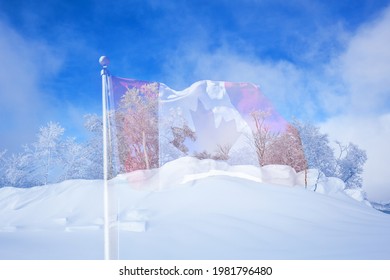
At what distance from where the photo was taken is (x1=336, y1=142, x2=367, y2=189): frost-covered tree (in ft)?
53.0

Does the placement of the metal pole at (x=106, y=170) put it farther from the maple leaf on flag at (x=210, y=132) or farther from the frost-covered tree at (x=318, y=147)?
the frost-covered tree at (x=318, y=147)

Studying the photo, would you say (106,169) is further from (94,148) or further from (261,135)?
(94,148)

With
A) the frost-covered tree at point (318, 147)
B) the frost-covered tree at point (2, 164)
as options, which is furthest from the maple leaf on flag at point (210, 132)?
the frost-covered tree at point (2, 164)

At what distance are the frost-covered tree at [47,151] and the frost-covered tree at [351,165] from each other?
13087 mm

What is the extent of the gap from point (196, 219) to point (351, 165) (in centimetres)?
1111

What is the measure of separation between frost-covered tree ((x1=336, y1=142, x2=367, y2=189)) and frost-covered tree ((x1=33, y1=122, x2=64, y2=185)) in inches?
515

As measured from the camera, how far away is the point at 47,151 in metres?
16.3

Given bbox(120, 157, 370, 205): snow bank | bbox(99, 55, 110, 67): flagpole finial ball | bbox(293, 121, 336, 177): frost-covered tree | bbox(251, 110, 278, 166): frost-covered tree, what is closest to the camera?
bbox(99, 55, 110, 67): flagpole finial ball

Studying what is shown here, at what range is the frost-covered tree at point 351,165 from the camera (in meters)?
16.2

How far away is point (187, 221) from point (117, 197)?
2732 mm

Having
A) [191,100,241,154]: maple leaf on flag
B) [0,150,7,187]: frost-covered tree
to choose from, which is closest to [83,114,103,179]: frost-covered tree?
[0,150,7,187]: frost-covered tree

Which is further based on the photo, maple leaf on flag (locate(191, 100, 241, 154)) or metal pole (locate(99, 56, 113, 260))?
maple leaf on flag (locate(191, 100, 241, 154))

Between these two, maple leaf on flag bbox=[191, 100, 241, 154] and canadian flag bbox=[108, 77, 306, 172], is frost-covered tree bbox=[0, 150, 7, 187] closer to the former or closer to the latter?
canadian flag bbox=[108, 77, 306, 172]
